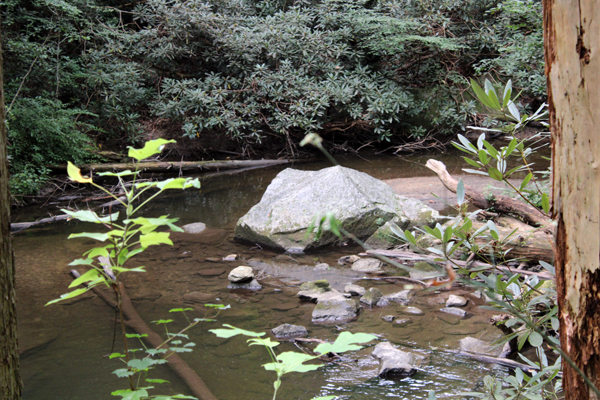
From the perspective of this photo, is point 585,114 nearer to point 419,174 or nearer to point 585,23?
point 585,23

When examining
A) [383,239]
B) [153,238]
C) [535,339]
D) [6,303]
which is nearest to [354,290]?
[383,239]

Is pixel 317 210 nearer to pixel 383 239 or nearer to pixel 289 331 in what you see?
pixel 383 239

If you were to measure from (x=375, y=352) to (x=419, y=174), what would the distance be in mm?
5310

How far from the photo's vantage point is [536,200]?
3.87 m

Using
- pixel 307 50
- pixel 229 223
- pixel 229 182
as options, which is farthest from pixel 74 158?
pixel 307 50

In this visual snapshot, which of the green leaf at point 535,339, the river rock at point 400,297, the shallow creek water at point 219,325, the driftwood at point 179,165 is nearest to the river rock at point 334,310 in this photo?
the shallow creek water at point 219,325

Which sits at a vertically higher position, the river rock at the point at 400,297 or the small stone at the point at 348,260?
the small stone at the point at 348,260

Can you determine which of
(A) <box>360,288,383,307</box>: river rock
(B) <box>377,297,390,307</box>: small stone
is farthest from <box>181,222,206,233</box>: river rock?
(B) <box>377,297,390,307</box>: small stone

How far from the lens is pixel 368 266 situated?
162 inches

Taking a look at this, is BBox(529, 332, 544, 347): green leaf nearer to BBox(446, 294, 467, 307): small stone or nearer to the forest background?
BBox(446, 294, 467, 307): small stone

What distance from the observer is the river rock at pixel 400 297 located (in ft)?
11.3

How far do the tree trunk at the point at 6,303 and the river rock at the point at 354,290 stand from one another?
8.47ft

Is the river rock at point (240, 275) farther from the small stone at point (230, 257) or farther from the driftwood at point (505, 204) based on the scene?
the driftwood at point (505, 204)

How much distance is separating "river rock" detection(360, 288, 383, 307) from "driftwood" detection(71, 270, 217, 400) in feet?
4.76
